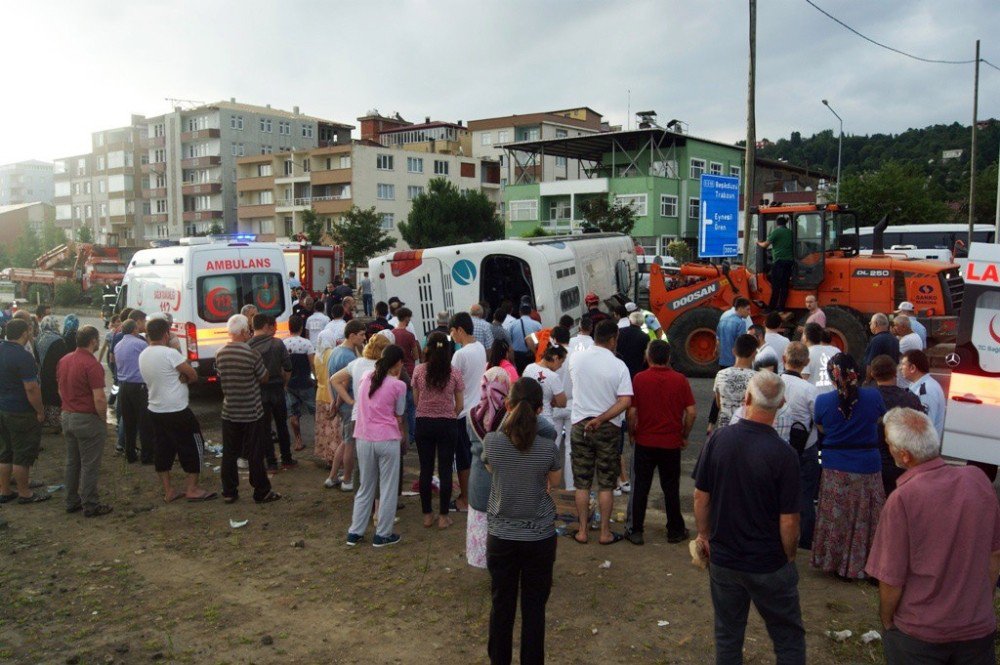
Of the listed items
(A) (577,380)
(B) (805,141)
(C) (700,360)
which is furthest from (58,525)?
(B) (805,141)

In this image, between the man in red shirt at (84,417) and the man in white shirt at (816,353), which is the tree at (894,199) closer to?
the man in white shirt at (816,353)

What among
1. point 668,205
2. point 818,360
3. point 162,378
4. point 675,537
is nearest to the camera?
point 675,537

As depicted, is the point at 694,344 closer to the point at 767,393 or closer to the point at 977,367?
the point at 977,367

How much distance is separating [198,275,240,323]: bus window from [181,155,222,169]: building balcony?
68192 mm

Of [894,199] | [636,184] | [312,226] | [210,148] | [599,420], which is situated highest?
[210,148]

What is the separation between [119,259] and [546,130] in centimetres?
4041

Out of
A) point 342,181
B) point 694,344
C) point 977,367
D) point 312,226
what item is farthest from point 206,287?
point 342,181

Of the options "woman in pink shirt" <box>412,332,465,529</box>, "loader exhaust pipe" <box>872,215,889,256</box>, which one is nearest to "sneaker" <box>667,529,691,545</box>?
"woman in pink shirt" <box>412,332,465,529</box>

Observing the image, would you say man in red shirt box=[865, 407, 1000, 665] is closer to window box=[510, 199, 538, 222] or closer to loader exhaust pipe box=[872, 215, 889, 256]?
loader exhaust pipe box=[872, 215, 889, 256]

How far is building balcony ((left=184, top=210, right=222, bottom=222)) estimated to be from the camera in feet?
249

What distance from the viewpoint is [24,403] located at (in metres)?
7.79

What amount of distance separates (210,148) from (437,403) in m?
76.7

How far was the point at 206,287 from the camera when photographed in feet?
40.8

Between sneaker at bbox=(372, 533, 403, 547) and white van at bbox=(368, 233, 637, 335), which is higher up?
white van at bbox=(368, 233, 637, 335)
